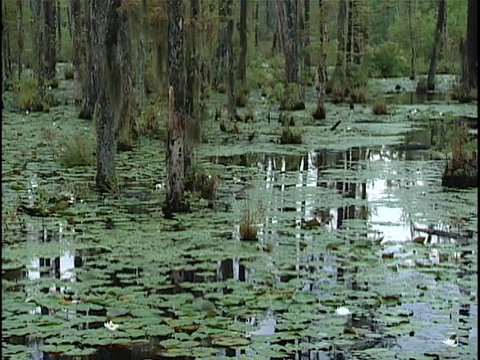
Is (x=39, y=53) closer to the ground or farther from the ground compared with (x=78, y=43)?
closer to the ground

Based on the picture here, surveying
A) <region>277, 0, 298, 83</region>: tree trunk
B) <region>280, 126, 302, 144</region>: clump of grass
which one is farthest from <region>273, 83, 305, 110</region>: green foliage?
<region>280, 126, 302, 144</region>: clump of grass

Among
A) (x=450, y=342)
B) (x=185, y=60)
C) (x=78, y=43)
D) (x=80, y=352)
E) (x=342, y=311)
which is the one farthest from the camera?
(x=78, y=43)

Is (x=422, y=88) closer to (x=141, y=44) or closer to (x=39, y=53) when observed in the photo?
(x=39, y=53)

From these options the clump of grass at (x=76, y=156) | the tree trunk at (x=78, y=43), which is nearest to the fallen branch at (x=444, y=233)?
the clump of grass at (x=76, y=156)

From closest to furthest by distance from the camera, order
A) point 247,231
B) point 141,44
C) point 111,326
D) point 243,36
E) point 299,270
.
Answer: point 111,326
point 299,270
point 247,231
point 141,44
point 243,36

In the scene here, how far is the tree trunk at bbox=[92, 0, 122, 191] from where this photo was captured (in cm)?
861

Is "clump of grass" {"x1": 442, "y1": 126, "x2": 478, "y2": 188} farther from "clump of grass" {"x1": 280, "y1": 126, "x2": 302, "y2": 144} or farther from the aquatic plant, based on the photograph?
"clump of grass" {"x1": 280, "y1": 126, "x2": 302, "y2": 144}

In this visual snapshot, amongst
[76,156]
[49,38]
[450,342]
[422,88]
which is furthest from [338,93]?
[450,342]

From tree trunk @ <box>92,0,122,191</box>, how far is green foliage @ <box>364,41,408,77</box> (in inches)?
1022

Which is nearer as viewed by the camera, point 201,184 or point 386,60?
point 201,184

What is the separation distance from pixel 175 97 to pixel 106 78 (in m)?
1.46

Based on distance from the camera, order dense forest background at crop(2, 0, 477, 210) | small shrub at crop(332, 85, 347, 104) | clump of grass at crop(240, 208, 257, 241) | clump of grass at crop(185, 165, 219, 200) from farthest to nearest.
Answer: small shrub at crop(332, 85, 347, 104) < clump of grass at crop(185, 165, 219, 200) < dense forest background at crop(2, 0, 477, 210) < clump of grass at crop(240, 208, 257, 241)

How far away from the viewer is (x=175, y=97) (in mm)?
7699

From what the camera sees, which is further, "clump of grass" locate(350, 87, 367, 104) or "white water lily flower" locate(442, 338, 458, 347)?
"clump of grass" locate(350, 87, 367, 104)
